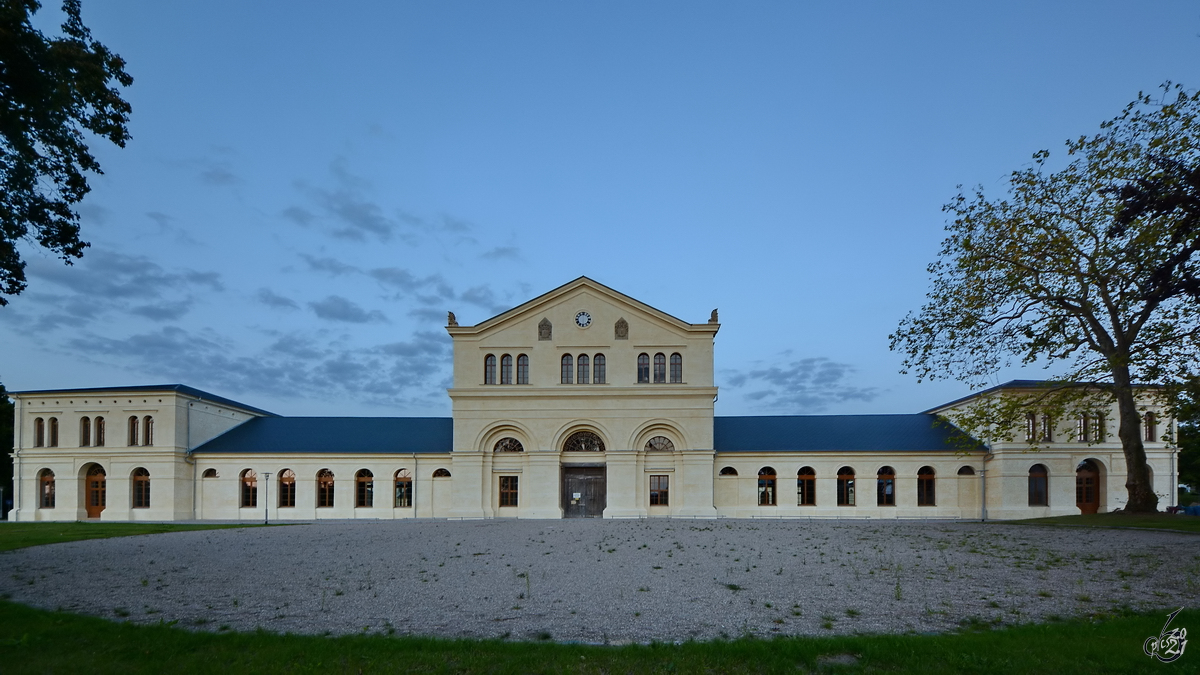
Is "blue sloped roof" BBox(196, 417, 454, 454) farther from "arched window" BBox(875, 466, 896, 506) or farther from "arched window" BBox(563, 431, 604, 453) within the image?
"arched window" BBox(875, 466, 896, 506)

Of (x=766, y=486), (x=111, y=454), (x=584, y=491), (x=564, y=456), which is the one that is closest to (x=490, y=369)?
(x=564, y=456)

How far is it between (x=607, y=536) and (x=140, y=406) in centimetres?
3261

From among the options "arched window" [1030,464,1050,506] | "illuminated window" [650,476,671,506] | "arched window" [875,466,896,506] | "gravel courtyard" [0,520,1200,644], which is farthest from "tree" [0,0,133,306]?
"arched window" [1030,464,1050,506]

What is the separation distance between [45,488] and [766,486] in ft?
137

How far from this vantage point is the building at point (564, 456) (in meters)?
39.5

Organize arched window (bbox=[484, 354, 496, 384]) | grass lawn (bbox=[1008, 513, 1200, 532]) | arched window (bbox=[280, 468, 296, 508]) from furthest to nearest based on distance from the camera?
1. arched window (bbox=[280, 468, 296, 508])
2. arched window (bbox=[484, 354, 496, 384])
3. grass lawn (bbox=[1008, 513, 1200, 532])

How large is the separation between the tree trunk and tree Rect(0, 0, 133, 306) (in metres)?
29.1

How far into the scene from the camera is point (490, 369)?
40562 millimetres

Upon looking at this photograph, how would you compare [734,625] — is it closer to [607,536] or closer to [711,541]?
[711,541]

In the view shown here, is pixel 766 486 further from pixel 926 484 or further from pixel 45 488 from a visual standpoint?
pixel 45 488

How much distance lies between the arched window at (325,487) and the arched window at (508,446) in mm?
10394

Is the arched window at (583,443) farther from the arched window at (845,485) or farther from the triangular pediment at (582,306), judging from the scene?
the arched window at (845,485)

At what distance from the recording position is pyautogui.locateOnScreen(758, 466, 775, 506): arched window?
41250 mm

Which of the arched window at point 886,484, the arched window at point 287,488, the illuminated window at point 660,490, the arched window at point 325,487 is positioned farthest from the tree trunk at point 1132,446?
the arched window at point 287,488
